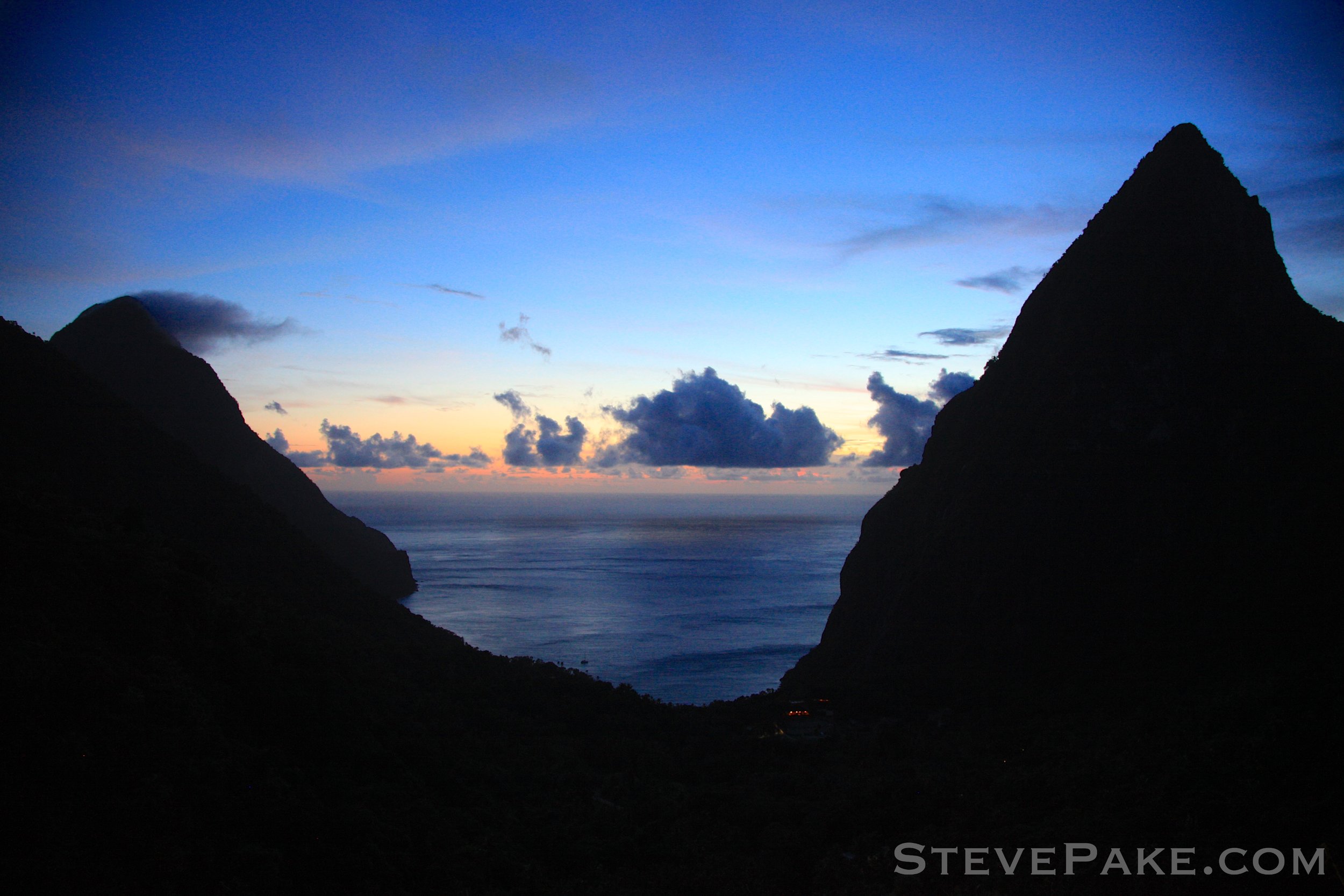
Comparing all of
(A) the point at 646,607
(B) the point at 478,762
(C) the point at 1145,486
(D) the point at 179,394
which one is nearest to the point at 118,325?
(D) the point at 179,394

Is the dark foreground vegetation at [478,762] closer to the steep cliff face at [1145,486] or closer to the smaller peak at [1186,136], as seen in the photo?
the steep cliff face at [1145,486]

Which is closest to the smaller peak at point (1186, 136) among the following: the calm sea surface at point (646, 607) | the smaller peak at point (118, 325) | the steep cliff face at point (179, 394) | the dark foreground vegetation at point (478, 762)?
the dark foreground vegetation at point (478, 762)

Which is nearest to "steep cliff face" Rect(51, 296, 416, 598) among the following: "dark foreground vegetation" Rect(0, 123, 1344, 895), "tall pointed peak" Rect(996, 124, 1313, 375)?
"dark foreground vegetation" Rect(0, 123, 1344, 895)

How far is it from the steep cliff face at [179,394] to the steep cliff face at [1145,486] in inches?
1660

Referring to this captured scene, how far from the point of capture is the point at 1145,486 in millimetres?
36625

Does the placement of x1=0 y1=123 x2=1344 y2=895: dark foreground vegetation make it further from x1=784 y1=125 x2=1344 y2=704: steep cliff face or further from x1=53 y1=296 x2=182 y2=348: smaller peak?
x1=53 y1=296 x2=182 y2=348: smaller peak

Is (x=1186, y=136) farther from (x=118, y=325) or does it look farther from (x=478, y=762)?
(x=118, y=325)

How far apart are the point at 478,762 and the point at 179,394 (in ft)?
159

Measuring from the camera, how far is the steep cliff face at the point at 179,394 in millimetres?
53406

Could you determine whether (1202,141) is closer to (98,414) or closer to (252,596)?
(252,596)

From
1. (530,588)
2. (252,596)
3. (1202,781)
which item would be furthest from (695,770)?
(530,588)

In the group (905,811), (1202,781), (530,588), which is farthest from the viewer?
(530,588)

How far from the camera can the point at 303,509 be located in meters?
63.9

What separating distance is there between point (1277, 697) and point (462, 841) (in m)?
21.7
